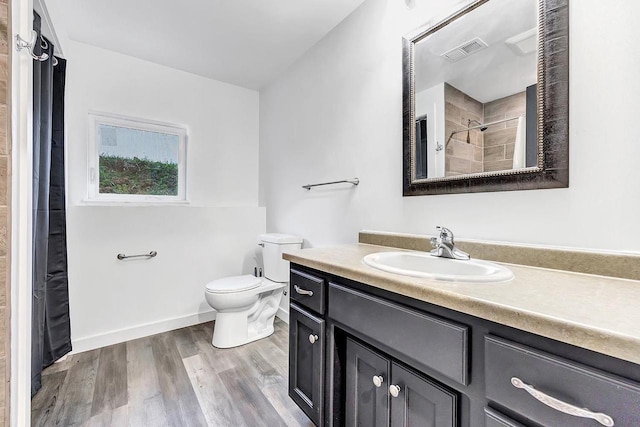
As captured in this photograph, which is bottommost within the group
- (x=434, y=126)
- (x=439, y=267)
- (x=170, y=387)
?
(x=170, y=387)

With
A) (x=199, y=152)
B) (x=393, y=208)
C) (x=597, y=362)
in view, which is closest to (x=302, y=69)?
(x=199, y=152)

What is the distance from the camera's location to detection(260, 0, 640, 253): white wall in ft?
2.93

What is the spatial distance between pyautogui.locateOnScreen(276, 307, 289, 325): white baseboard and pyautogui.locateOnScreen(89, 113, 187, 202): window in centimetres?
136

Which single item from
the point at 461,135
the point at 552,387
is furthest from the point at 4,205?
the point at 461,135

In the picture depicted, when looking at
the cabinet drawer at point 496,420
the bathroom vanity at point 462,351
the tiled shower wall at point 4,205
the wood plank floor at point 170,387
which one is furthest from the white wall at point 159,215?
the cabinet drawer at point 496,420

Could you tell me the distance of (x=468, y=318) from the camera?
2.30ft

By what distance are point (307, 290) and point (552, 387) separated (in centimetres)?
88

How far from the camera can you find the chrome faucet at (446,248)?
1.14m

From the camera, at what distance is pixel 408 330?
2.74 ft

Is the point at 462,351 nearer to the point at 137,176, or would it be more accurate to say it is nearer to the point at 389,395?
the point at 389,395

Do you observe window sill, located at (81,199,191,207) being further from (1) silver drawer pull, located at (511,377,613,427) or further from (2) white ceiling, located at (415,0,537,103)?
(1) silver drawer pull, located at (511,377,613,427)

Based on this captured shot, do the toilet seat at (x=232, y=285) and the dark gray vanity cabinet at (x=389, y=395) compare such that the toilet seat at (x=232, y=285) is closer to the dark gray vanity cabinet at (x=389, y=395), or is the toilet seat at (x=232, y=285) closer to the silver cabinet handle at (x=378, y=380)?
the dark gray vanity cabinet at (x=389, y=395)

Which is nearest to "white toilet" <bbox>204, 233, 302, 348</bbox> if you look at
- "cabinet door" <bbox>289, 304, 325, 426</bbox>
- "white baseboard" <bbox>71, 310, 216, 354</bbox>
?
"white baseboard" <bbox>71, 310, 216, 354</bbox>

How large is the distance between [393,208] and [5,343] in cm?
157
